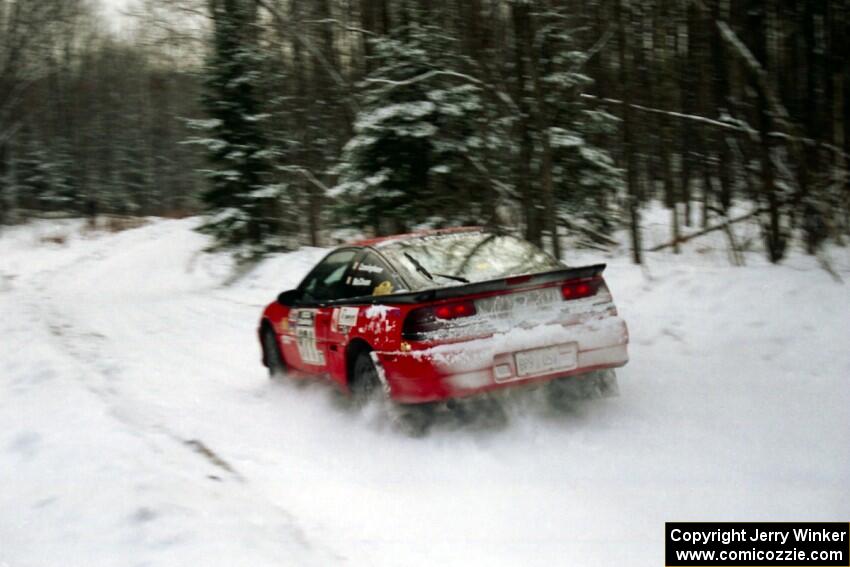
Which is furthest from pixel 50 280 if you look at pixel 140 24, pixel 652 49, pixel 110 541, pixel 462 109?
pixel 110 541

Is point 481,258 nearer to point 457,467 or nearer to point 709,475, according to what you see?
point 457,467

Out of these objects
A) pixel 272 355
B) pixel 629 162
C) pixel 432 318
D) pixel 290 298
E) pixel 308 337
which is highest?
pixel 432 318

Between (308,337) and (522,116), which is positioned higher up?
(522,116)

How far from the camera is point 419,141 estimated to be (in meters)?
15.5

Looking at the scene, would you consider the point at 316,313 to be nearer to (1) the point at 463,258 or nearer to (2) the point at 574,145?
(1) the point at 463,258

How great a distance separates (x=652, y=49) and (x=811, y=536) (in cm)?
1424

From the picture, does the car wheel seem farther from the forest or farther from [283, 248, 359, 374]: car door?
the forest

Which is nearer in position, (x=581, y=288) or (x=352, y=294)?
(x=581, y=288)

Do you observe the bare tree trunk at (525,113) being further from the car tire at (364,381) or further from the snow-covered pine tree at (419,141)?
the car tire at (364,381)

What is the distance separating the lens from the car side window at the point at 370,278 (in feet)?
21.9

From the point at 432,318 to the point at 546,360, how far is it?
86 centimetres

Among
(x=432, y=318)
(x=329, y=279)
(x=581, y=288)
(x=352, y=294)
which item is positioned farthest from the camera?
(x=329, y=279)

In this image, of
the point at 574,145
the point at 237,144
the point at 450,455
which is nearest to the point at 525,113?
the point at 574,145

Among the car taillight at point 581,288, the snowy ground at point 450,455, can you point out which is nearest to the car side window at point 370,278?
the snowy ground at point 450,455
